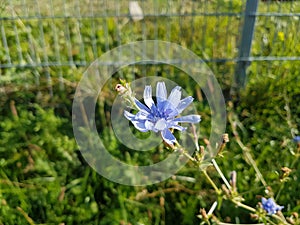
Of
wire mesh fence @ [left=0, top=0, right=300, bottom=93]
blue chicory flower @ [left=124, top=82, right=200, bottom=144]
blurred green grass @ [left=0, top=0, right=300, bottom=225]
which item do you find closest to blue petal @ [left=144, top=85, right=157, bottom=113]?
blue chicory flower @ [left=124, top=82, right=200, bottom=144]

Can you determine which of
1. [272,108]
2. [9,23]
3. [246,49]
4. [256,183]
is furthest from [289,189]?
[9,23]

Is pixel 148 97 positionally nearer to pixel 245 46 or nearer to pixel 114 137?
pixel 114 137

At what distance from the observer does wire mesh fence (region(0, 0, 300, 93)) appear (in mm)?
2676

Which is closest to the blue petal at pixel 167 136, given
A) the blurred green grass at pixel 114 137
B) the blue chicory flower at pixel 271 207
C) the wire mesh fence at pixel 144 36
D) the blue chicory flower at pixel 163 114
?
the blue chicory flower at pixel 163 114

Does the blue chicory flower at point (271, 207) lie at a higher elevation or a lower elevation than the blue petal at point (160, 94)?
lower

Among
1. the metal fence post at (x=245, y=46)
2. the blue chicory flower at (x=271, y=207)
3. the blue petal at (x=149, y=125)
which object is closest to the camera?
the blue petal at (x=149, y=125)

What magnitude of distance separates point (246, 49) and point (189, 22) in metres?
0.52

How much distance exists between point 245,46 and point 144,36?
0.59 metres

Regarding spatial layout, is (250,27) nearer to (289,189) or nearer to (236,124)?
(236,124)

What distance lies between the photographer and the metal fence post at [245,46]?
2537 mm

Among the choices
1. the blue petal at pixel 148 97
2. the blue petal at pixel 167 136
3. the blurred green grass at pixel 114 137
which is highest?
the blue petal at pixel 148 97

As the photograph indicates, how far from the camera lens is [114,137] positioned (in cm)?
222

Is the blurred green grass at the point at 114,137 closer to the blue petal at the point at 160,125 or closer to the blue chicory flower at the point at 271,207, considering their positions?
the blue chicory flower at the point at 271,207

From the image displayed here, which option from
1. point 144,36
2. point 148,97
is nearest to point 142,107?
point 148,97
